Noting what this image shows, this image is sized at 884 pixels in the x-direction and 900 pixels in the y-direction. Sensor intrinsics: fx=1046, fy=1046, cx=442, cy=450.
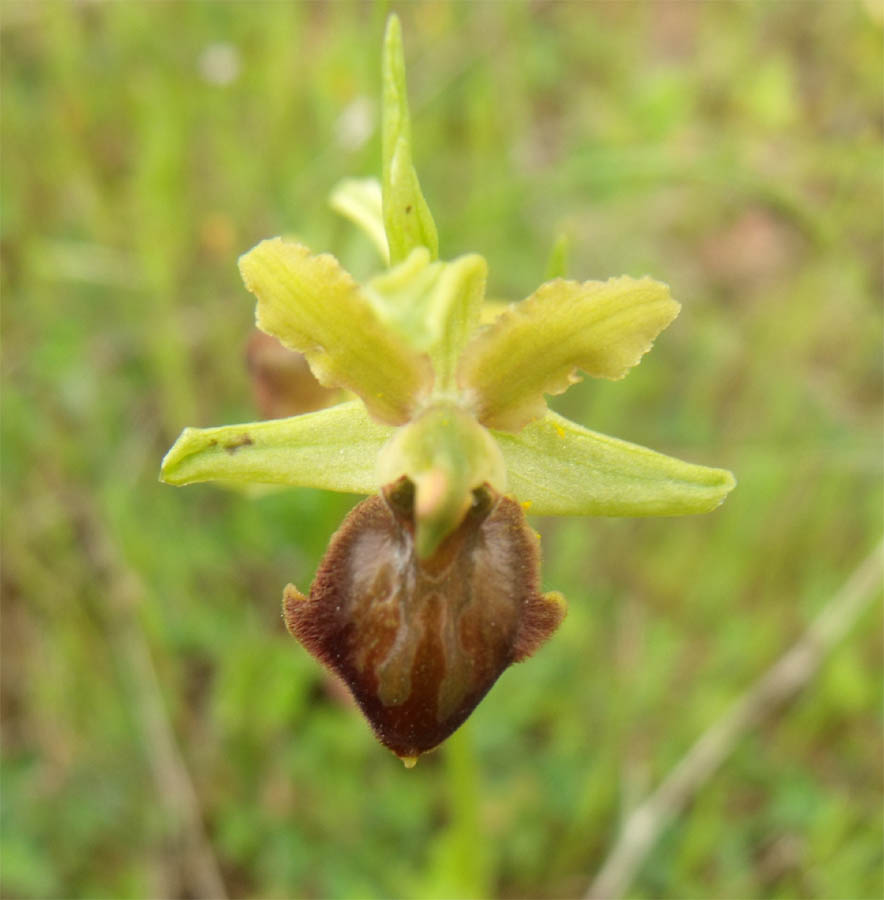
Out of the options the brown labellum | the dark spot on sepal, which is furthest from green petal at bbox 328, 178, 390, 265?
the brown labellum

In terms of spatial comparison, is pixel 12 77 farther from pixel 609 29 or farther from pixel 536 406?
pixel 536 406

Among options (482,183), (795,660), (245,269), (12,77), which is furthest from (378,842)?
(12,77)

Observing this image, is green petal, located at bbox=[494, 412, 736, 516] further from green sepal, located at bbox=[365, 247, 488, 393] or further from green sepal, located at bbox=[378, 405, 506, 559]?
green sepal, located at bbox=[365, 247, 488, 393]

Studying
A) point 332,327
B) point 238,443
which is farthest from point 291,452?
point 332,327

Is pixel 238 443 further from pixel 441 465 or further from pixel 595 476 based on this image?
pixel 595 476

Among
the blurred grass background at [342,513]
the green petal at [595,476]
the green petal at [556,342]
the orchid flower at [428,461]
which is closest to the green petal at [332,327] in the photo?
the orchid flower at [428,461]
